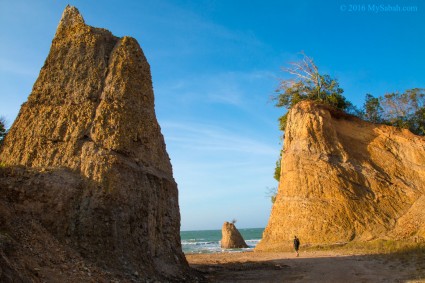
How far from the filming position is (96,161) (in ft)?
37.8

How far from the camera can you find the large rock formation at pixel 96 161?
34.0ft

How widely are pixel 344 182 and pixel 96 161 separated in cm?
2248

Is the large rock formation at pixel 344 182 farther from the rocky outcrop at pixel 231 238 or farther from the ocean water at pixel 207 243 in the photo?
the rocky outcrop at pixel 231 238

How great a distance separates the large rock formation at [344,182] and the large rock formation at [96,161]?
17.3 m

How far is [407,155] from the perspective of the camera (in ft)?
104

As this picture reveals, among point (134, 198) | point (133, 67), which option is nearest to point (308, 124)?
point (133, 67)

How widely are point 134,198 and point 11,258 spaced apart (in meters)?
4.91

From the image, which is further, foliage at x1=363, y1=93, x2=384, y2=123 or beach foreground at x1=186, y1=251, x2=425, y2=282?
foliage at x1=363, y1=93, x2=384, y2=123

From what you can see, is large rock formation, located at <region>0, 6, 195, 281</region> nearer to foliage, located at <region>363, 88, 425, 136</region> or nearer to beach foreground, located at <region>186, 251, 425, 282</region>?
beach foreground, located at <region>186, 251, 425, 282</region>

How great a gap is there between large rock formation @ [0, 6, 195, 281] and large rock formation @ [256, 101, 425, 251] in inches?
681

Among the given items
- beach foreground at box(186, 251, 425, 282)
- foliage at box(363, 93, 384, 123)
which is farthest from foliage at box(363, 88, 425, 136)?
beach foreground at box(186, 251, 425, 282)

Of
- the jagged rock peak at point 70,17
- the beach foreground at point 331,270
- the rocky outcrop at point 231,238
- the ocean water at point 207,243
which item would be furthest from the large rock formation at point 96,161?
the rocky outcrop at point 231,238

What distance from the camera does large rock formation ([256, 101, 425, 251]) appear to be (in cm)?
2666

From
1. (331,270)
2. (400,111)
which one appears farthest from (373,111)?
(331,270)
